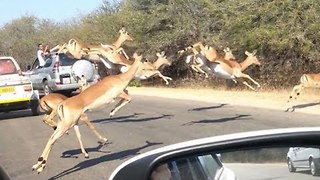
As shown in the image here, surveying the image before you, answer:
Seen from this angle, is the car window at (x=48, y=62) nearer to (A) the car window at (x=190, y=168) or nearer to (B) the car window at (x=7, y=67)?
(B) the car window at (x=7, y=67)

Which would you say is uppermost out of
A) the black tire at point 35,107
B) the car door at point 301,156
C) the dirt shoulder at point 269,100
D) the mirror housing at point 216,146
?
the mirror housing at point 216,146

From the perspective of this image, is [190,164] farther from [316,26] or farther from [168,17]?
[168,17]

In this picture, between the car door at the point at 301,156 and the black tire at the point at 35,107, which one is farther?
the black tire at the point at 35,107

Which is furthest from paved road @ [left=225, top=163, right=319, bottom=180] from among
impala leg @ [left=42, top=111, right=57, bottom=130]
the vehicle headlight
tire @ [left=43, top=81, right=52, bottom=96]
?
tire @ [left=43, top=81, right=52, bottom=96]

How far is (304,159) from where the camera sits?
285 cm

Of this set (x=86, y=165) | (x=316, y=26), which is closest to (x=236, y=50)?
(x=316, y=26)

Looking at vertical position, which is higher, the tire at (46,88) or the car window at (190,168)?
the car window at (190,168)

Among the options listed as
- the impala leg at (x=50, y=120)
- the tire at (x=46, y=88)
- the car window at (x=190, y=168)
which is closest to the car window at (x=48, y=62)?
the tire at (x=46, y=88)

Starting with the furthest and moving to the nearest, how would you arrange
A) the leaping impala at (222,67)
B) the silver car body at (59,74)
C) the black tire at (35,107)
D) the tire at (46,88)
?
the tire at (46,88) → the silver car body at (59,74) → the leaping impala at (222,67) → the black tire at (35,107)

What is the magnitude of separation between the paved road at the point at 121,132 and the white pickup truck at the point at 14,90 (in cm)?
51

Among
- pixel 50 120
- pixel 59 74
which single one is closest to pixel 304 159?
pixel 50 120

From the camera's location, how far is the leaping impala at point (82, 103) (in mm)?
9445

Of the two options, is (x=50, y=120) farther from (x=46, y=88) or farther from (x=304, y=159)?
(x=46, y=88)

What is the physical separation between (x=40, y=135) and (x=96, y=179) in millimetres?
6337
